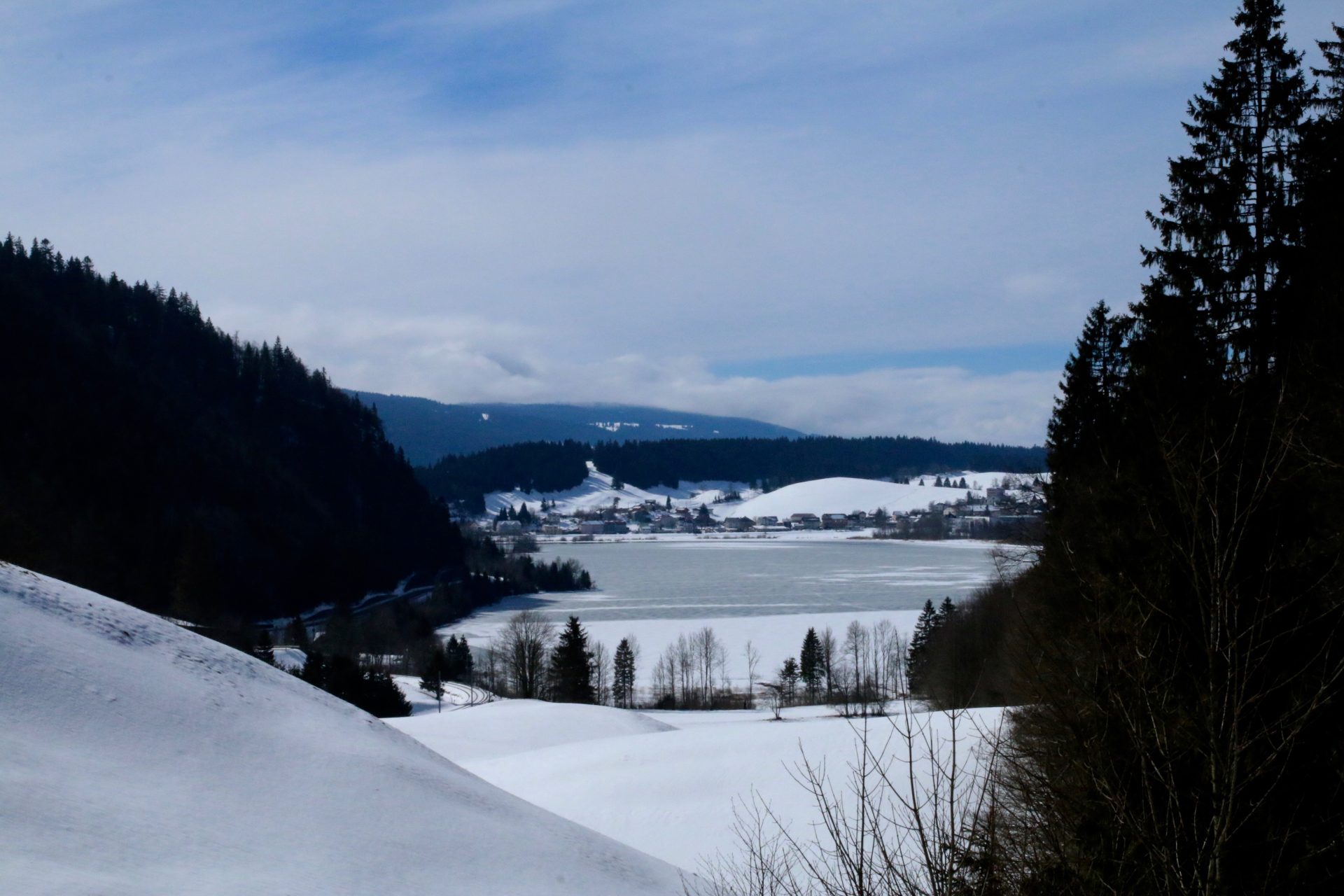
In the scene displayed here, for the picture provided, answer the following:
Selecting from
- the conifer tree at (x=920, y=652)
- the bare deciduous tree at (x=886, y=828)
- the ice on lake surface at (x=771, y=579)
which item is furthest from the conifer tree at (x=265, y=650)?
the bare deciduous tree at (x=886, y=828)

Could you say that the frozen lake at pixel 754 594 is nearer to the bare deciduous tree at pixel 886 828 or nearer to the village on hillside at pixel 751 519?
the village on hillside at pixel 751 519

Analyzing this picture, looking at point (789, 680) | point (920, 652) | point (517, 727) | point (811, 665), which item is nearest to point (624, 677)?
point (789, 680)

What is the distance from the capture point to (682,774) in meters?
19.3

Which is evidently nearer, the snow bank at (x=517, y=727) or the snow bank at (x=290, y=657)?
the snow bank at (x=517, y=727)

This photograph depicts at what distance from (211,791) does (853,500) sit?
183928 millimetres

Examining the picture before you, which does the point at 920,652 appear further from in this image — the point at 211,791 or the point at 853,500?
the point at 853,500

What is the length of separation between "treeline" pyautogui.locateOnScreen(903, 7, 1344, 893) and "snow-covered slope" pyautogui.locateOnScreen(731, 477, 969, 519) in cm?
16585

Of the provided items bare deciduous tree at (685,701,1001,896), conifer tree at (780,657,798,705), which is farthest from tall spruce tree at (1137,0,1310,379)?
conifer tree at (780,657,798,705)

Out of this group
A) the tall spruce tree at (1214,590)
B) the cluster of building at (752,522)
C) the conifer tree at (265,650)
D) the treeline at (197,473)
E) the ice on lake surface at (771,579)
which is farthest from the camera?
the cluster of building at (752,522)

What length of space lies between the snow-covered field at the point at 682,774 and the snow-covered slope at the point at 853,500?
6104 inches

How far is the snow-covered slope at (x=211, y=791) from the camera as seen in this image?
7.82 meters

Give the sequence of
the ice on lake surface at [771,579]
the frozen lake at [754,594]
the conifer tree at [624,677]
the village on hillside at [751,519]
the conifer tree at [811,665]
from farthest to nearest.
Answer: the village on hillside at [751,519], the ice on lake surface at [771,579], the frozen lake at [754,594], the conifer tree at [624,677], the conifer tree at [811,665]

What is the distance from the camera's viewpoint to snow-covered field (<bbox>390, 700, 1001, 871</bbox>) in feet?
55.0

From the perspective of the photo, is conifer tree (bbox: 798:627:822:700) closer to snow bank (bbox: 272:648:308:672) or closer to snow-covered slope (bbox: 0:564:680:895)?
snow bank (bbox: 272:648:308:672)
